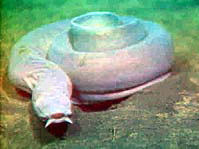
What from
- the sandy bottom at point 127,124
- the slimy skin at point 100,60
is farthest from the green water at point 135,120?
the slimy skin at point 100,60

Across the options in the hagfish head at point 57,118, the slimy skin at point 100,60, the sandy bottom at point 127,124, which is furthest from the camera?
the slimy skin at point 100,60

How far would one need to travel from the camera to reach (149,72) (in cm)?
337

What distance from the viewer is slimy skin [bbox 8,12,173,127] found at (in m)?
3.24

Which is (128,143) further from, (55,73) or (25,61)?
(25,61)

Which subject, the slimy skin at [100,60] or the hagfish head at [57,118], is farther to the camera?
the slimy skin at [100,60]

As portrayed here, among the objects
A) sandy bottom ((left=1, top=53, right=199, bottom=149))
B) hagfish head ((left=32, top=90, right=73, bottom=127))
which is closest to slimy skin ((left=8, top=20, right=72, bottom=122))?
hagfish head ((left=32, top=90, right=73, bottom=127))

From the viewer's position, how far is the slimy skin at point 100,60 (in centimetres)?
324

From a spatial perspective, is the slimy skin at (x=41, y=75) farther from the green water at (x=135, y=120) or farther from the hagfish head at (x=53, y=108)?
the green water at (x=135, y=120)

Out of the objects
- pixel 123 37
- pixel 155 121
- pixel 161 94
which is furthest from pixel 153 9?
pixel 155 121

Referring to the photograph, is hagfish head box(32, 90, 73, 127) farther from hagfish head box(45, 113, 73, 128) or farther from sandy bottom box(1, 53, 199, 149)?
sandy bottom box(1, 53, 199, 149)

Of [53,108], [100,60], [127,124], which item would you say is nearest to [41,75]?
[100,60]

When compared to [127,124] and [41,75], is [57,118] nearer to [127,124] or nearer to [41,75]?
[127,124]

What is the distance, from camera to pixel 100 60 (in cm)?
325

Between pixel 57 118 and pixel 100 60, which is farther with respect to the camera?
pixel 100 60
